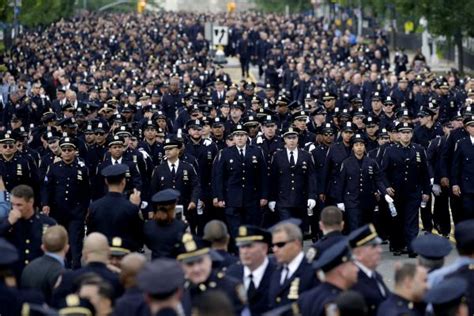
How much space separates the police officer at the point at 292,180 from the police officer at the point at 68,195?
294cm

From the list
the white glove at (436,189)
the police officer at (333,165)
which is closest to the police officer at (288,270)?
the police officer at (333,165)

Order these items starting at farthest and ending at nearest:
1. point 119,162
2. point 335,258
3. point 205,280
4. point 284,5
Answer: point 284,5 → point 119,162 → point 205,280 → point 335,258

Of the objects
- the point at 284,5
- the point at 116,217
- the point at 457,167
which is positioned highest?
the point at 116,217

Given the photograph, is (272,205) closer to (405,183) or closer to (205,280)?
(405,183)

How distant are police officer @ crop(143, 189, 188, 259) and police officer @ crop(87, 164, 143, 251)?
577 mm

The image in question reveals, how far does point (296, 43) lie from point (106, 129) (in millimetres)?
39246

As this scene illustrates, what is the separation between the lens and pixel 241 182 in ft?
68.0

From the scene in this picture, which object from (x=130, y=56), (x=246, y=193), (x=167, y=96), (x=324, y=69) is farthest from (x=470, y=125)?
(x=130, y=56)

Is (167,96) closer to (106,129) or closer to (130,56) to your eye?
(106,129)

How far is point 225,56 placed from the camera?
2771 inches

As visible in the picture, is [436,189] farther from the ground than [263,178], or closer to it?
closer to it

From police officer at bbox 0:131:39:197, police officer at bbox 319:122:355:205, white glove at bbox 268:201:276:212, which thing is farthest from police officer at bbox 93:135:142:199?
police officer at bbox 319:122:355:205

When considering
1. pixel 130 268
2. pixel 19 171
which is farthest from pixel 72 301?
pixel 19 171

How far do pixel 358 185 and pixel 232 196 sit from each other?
70.8 inches
